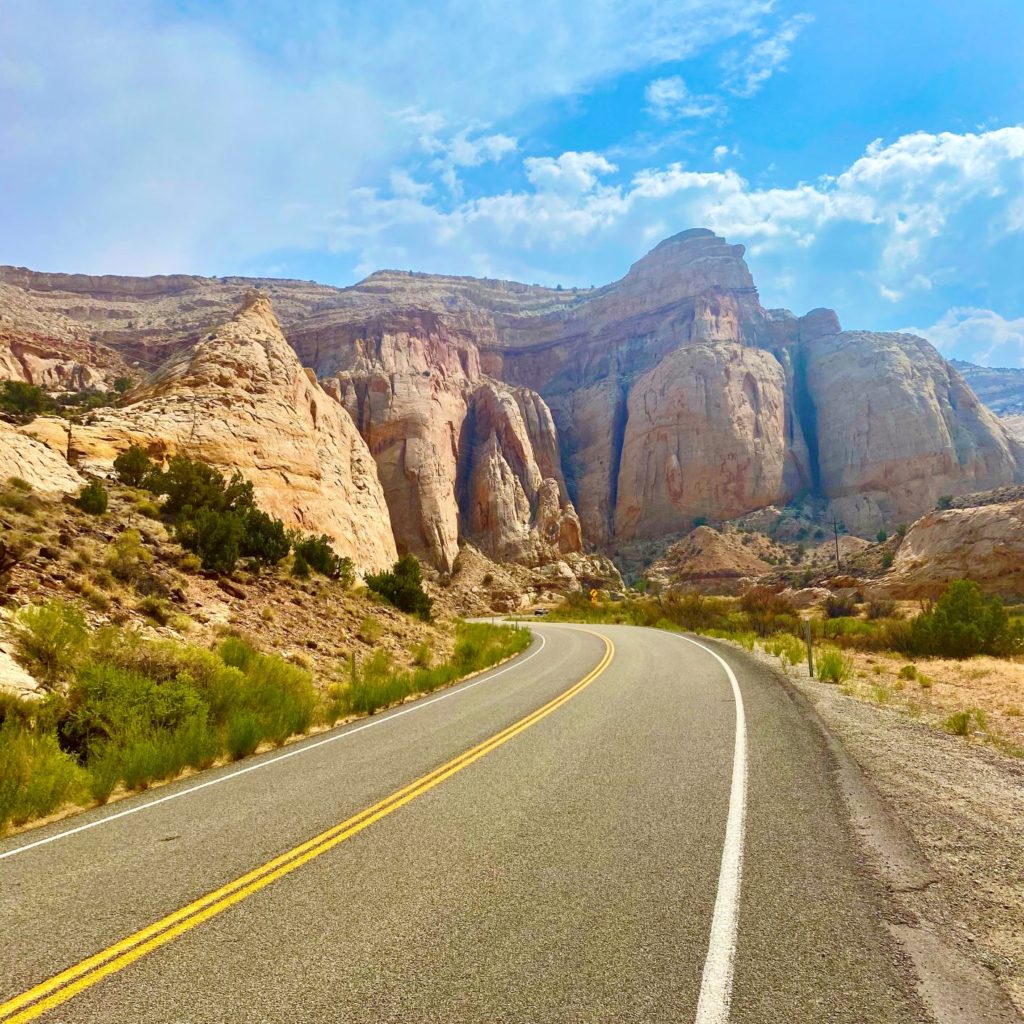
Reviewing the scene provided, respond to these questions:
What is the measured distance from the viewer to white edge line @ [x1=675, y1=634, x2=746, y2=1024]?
2.89 metres

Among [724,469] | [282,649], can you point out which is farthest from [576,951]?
[724,469]

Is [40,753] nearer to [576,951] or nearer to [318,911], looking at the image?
[318,911]

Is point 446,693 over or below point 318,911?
below

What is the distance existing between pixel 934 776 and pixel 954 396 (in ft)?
335

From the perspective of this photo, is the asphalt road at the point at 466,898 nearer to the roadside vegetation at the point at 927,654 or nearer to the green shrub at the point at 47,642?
the green shrub at the point at 47,642

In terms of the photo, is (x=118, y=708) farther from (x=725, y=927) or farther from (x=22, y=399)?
(x=22, y=399)

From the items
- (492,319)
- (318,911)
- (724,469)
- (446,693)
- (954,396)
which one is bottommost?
(446,693)

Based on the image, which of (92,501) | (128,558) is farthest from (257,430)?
(128,558)

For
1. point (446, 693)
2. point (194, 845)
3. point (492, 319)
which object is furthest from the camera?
point (492, 319)

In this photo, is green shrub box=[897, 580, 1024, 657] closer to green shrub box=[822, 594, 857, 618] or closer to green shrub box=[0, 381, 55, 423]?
green shrub box=[822, 594, 857, 618]

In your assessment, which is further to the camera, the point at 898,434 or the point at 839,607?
the point at 898,434

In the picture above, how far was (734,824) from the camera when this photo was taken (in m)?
5.24

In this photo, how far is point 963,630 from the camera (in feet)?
64.1

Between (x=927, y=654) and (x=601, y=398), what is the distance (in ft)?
265
